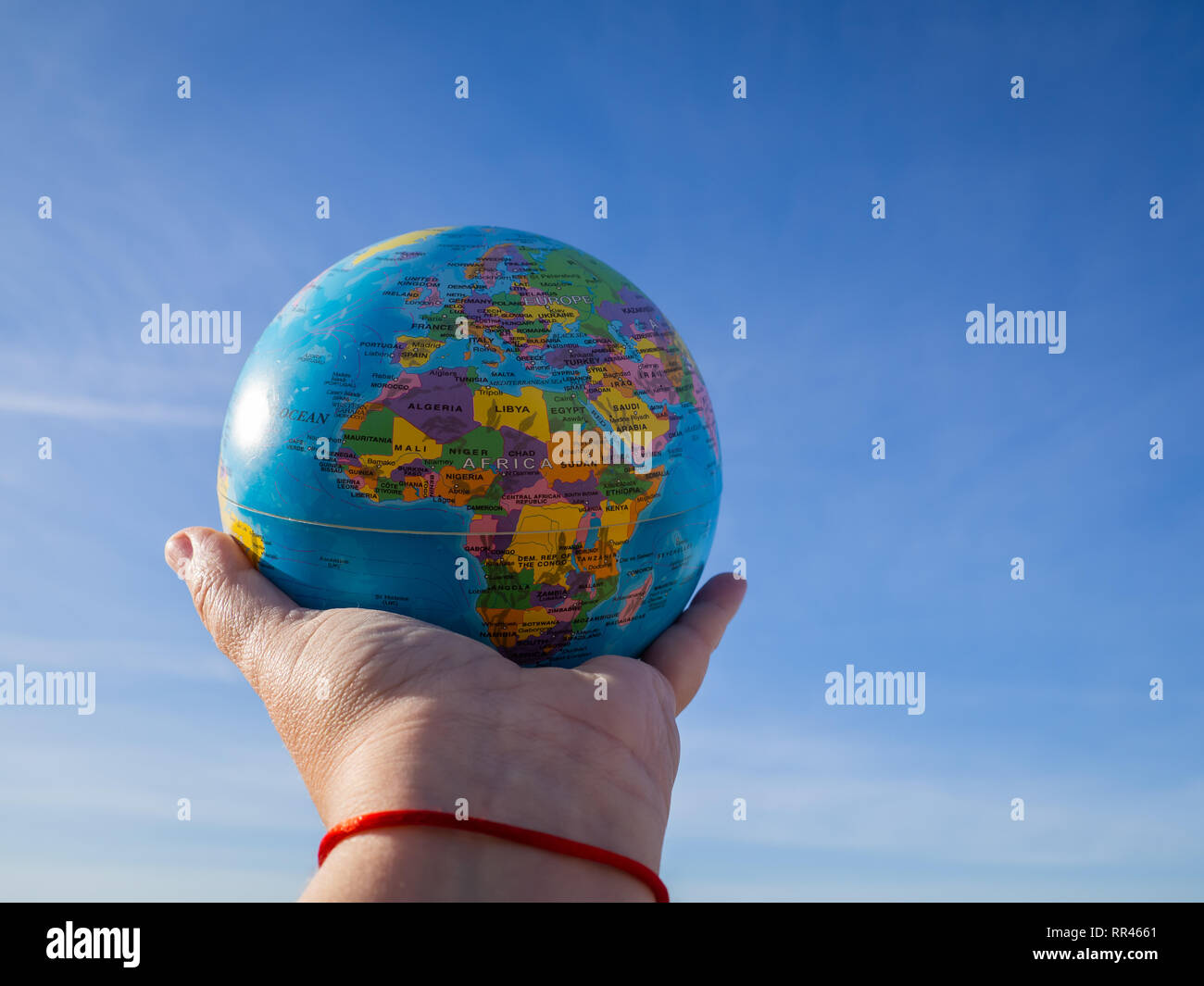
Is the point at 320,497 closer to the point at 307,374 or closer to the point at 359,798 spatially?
the point at 307,374

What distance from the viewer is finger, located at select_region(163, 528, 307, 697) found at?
3.83 m

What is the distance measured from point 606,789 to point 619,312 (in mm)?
2152

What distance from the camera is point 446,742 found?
9.95ft

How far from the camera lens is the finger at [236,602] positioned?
3.83 m

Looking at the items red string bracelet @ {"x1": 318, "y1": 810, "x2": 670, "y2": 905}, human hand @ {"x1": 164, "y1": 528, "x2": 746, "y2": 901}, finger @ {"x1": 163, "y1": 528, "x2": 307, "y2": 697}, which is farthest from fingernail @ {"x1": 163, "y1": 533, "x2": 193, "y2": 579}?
red string bracelet @ {"x1": 318, "y1": 810, "x2": 670, "y2": 905}

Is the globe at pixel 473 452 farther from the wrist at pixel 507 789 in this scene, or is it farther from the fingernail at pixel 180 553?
the wrist at pixel 507 789

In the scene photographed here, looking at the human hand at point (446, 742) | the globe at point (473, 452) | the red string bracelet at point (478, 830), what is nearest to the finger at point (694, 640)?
the globe at point (473, 452)

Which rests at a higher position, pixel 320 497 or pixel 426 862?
pixel 320 497

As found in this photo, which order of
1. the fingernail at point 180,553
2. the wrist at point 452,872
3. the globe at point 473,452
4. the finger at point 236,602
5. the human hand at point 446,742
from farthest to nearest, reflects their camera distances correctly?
the fingernail at point 180,553, the finger at point 236,602, the globe at point 473,452, the human hand at point 446,742, the wrist at point 452,872

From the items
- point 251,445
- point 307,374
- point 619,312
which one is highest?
point 619,312

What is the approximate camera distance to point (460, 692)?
323 centimetres
